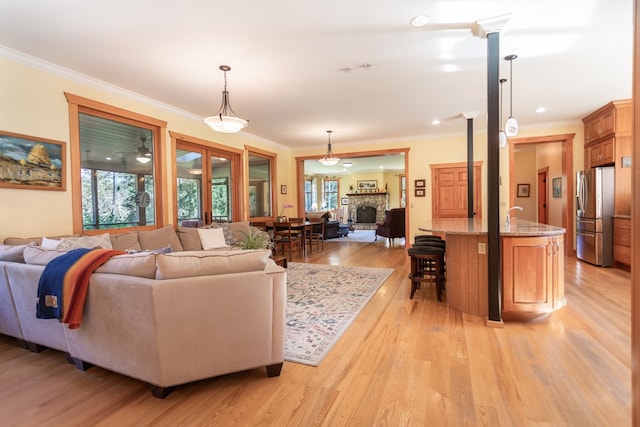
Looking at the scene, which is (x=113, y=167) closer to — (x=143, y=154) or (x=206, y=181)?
(x=143, y=154)

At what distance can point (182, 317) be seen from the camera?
179cm

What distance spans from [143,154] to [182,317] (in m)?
3.77

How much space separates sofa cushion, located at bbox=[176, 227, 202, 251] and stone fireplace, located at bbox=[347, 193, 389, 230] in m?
9.42

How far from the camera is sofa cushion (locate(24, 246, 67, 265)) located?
2217mm

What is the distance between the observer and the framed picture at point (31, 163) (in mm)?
3066

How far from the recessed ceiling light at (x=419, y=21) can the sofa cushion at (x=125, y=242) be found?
3965mm

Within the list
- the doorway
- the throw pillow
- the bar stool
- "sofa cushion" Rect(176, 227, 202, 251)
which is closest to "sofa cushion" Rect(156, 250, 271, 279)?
the throw pillow

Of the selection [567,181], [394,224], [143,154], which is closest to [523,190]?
[567,181]

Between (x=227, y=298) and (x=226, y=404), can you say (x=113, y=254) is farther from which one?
(x=226, y=404)

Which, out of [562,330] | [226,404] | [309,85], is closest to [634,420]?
[226,404]

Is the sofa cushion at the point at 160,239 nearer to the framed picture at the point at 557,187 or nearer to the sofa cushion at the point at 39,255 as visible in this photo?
the sofa cushion at the point at 39,255

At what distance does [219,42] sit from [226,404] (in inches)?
120

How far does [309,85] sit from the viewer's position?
4078 mm

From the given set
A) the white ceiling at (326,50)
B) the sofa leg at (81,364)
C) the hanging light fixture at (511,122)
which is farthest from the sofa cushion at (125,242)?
the hanging light fixture at (511,122)
